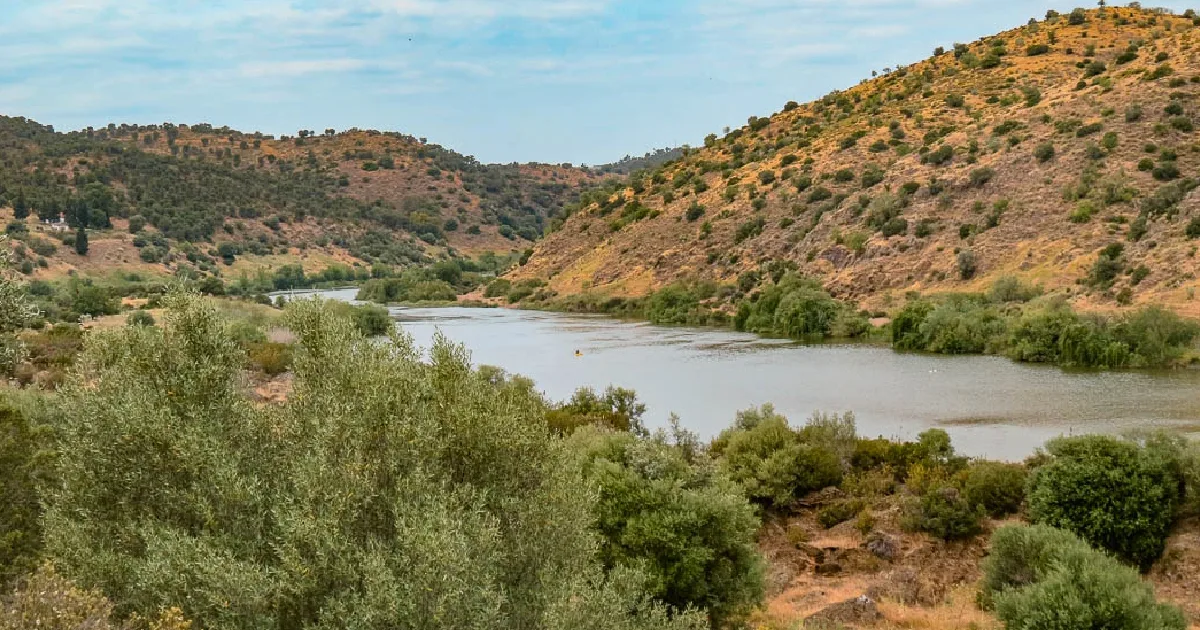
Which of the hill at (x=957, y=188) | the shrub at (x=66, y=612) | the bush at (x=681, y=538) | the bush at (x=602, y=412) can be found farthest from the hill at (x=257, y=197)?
the shrub at (x=66, y=612)

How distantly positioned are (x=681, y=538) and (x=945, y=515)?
6.01m

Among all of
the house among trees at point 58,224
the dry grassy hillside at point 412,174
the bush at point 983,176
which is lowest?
the house among trees at point 58,224

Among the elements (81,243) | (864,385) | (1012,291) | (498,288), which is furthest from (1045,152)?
(81,243)

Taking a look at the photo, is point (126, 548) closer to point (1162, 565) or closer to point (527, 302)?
point (1162, 565)

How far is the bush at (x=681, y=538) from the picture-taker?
14.7 m

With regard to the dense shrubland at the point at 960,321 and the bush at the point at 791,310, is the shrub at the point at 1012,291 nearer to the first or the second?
the dense shrubland at the point at 960,321

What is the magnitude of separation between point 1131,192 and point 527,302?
42.1m

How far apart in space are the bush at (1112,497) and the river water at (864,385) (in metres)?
5.41

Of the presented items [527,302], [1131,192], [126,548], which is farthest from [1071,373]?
[527,302]

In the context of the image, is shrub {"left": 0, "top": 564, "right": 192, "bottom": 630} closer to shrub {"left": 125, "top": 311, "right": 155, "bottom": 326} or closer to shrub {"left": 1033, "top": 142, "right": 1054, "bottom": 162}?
shrub {"left": 125, "top": 311, "right": 155, "bottom": 326}

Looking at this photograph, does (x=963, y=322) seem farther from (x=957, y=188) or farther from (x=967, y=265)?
(x=957, y=188)

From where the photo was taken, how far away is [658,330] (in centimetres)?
5772

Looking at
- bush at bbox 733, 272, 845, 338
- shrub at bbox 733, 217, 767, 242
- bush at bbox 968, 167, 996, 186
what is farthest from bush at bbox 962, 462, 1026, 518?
shrub at bbox 733, 217, 767, 242

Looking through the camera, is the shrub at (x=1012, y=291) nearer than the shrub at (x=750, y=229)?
Yes
